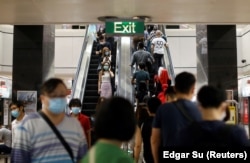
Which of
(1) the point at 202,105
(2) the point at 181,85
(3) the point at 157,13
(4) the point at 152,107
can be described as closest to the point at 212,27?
(3) the point at 157,13

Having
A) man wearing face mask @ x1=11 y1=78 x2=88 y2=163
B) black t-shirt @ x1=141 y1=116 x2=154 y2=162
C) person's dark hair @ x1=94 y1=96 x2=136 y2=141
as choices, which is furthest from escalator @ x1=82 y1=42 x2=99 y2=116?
person's dark hair @ x1=94 y1=96 x2=136 y2=141

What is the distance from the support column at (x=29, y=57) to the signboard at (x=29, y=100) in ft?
0.50

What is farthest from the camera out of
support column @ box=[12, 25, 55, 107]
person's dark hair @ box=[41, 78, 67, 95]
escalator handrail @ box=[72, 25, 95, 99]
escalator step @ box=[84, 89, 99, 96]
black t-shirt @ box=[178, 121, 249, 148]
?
escalator step @ box=[84, 89, 99, 96]

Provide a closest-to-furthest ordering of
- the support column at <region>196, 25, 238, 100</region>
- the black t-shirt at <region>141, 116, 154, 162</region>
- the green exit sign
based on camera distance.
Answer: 1. the black t-shirt at <region>141, 116, 154, 162</region>
2. the green exit sign
3. the support column at <region>196, 25, 238, 100</region>

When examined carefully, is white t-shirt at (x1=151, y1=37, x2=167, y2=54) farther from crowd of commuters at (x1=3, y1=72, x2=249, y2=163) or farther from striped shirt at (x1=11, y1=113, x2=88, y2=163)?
striped shirt at (x1=11, y1=113, x2=88, y2=163)

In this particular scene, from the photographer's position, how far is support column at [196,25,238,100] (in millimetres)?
10695

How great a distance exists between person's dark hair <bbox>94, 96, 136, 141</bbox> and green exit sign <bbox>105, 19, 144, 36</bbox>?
23.7 ft

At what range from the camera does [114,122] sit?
7.08ft

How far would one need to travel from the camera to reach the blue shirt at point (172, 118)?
3904 mm

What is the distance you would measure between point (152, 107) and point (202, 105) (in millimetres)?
2559

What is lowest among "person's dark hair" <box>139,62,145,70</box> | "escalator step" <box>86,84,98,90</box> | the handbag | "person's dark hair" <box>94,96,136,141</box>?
the handbag

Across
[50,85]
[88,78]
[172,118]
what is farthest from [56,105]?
[88,78]

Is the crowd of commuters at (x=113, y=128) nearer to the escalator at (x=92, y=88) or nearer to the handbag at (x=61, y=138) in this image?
the handbag at (x=61, y=138)

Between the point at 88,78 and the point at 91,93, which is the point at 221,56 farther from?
the point at 88,78
